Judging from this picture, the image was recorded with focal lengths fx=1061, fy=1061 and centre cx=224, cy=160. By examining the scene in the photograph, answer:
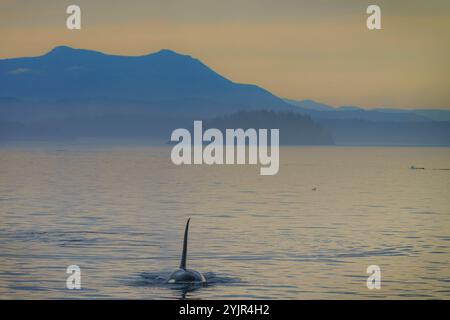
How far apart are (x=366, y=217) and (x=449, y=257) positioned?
1243 inches

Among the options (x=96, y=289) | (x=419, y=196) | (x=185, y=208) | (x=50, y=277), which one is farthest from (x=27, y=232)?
(x=419, y=196)

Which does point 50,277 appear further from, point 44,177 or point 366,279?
point 44,177

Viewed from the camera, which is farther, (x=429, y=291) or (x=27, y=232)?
(x=27, y=232)

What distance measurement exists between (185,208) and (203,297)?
58.0 m

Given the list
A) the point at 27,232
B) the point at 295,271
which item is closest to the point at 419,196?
the point at 27,232

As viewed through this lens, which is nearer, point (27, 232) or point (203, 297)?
point (203, 297)

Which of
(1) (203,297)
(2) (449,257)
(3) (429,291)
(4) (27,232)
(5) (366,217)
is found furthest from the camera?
(5) (366,217)

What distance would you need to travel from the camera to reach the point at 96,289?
46906 millimetres

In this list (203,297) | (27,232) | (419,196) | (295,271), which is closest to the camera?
(203,297)

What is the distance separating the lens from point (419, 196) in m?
127

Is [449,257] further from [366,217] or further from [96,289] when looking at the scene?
[366,217]

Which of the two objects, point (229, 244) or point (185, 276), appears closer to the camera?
point (185, 276)
